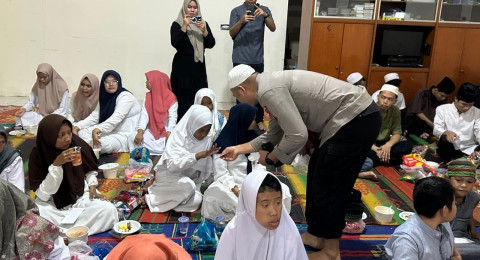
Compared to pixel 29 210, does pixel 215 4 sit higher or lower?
higher

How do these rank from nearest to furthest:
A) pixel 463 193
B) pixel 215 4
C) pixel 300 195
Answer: pixel 463 193 < pixel 300 195 < pixel 215 4

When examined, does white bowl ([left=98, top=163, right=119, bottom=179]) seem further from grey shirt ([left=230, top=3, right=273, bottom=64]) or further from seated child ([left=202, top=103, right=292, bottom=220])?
grey shirt ([left=230, top=3, right=273, bottom=64])

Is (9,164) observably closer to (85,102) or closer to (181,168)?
(181,168)

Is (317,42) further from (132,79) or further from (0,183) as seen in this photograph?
(0,183)

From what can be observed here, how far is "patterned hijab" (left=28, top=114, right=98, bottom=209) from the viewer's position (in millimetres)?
2629

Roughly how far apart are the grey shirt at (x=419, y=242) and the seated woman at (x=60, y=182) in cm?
182

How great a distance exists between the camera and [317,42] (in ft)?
19.8

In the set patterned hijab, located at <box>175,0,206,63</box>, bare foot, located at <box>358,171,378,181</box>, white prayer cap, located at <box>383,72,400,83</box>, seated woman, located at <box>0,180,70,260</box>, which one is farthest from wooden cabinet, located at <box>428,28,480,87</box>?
seated woman, located at <box>0,180,70,260</box>

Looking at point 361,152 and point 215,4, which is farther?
point 215,4

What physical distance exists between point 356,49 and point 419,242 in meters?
4.47

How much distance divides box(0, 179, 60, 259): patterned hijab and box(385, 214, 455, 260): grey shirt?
1.66 m

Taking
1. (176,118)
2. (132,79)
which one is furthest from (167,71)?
(176,118)

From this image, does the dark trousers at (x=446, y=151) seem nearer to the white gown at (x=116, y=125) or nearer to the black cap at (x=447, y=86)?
the black cap at (x=447, y=86)

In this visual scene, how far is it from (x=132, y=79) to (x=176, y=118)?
2536 millimetres
